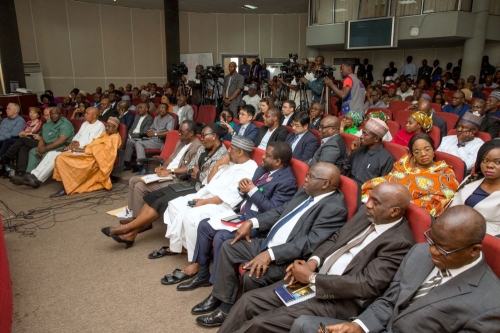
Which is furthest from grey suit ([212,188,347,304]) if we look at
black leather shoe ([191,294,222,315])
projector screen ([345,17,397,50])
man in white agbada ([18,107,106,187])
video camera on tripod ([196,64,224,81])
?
projector screen ([345,17,397,50])

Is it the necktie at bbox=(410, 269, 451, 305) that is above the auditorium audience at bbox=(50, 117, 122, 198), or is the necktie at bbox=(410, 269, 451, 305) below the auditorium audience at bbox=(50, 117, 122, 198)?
above

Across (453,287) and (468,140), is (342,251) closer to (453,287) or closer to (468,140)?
(453,287)

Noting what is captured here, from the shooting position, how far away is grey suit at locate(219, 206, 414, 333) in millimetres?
1683

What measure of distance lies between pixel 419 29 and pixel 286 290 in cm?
921

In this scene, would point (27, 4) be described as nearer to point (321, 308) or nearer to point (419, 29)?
point (419, 29)

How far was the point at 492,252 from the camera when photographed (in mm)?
1451

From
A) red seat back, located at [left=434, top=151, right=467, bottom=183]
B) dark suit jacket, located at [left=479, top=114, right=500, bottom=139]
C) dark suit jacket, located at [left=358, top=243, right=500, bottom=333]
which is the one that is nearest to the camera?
dark suit jacket, located at [left=358, top=243, right=500, bottom=333]

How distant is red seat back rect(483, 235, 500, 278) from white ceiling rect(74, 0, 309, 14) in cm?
1107

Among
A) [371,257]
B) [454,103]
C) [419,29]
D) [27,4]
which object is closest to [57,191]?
[371,257]

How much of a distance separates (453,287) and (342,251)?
0.63m

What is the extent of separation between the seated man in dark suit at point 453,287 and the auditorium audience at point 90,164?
13.7ft

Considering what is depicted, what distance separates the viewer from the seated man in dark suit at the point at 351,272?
169 cm

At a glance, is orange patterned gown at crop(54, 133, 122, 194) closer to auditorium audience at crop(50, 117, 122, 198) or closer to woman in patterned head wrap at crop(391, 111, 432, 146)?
auditorium audience at crop(50, 117, 122, 198)

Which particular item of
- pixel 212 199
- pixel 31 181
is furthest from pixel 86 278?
pixel 31 181
